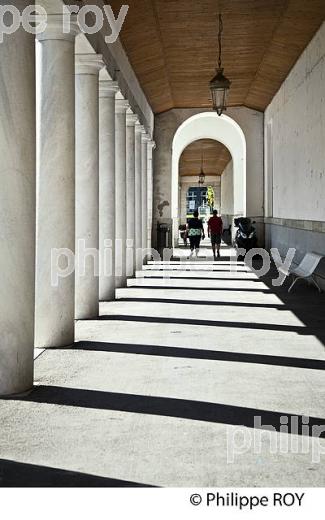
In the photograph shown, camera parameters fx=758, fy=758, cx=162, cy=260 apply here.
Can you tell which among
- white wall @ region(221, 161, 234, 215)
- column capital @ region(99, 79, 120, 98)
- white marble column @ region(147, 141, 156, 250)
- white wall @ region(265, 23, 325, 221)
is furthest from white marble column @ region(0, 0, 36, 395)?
white wall @ region(221, 161, 234, 215)

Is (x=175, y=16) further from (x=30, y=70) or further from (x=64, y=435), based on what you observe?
(x=64, y=435)

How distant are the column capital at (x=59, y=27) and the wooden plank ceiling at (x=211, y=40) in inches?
180

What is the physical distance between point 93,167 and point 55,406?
5.47 m

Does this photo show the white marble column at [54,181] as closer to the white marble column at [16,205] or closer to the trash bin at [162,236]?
the white marble column at [16,205]

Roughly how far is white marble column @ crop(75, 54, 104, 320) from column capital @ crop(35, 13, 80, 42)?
205cm

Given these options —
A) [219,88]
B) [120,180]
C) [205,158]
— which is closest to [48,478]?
[219,88]

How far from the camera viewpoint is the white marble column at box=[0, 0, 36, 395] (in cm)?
616

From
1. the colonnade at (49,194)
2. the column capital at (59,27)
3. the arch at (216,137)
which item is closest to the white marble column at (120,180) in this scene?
the colonnade at (49,194)

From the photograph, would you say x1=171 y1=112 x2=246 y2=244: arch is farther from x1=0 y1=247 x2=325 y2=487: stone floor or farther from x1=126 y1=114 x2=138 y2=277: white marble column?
x1=0 y1=247 x2=325 y2=487: stone floor

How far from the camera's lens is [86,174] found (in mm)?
10719

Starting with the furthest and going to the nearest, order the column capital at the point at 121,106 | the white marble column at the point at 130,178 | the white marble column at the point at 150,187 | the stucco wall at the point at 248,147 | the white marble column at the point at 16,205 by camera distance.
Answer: the stucco wall at the point at 248,147, the white marble column at the point at 150,187, the white marble column at the point at 130,178, the column capital at the point at 121,106, the white marble column at the point at 16,205

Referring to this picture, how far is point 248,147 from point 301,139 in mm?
9485

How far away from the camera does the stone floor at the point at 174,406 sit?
4.39 m
